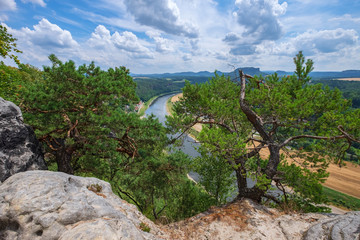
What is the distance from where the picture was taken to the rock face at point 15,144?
771cm

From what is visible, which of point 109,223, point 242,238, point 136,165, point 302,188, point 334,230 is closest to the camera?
point 109,223

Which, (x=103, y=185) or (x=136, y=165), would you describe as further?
(x=136, y=165)

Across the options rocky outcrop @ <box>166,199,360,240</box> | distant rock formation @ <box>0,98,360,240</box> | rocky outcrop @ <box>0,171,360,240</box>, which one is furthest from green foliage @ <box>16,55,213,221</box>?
rocky outcrop @ <box>166,199,360,240</box>

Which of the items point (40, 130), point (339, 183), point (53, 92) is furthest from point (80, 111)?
point (339, 183)

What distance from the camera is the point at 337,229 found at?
20.5 feet

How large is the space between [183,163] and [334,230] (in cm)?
733

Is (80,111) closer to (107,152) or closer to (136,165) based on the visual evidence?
(107,152)

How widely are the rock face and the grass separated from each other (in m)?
47.3

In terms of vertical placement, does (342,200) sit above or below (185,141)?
below

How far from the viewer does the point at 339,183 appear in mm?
47812

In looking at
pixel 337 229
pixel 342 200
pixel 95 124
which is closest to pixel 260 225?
pixel 337 229

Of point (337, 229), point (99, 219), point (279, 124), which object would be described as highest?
point (279, 124)

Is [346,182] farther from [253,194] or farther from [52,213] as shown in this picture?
[52,213]

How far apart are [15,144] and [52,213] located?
6092 millimetres
